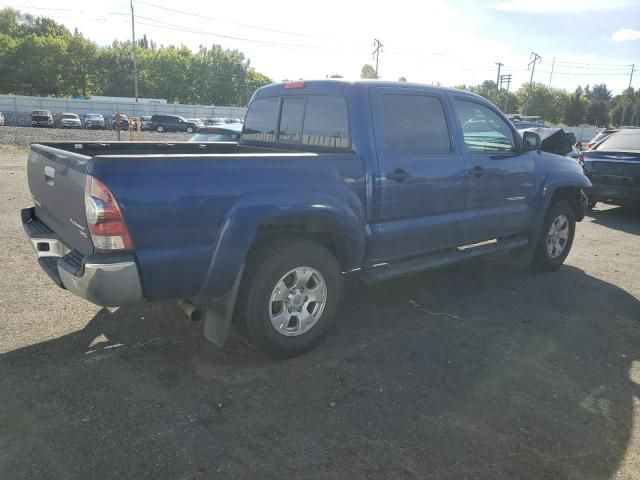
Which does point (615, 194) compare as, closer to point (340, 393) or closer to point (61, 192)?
point (340, 393)

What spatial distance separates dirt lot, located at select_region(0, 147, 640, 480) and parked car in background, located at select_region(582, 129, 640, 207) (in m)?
5.46

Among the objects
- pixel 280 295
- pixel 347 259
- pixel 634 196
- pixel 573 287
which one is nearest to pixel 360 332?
pixel 347 259

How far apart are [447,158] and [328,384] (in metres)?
2.33

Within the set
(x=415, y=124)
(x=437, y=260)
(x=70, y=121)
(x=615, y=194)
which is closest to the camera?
(x=415, y=124)

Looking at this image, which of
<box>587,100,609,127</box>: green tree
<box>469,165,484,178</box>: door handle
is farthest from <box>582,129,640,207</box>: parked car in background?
<box>587,100,609,127</box>: green tree

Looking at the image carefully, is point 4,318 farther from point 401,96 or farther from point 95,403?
point 401,96

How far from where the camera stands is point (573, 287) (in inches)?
221

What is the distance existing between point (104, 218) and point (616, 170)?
32.1 ft

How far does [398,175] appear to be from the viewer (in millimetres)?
4086

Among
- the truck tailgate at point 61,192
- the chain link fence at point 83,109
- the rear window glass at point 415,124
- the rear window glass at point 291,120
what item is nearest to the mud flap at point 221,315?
the truck tailgate at point 61,192

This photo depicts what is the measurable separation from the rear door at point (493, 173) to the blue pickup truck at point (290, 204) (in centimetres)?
2

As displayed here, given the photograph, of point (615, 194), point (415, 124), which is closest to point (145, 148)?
point (415, 124)

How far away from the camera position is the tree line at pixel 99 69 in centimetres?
6881

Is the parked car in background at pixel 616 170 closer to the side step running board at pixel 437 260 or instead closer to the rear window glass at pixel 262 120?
the side step running board at pixel 437 260
